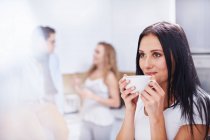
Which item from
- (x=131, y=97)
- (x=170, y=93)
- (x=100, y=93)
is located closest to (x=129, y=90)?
(x=131, y=97)

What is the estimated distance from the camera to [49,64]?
110 centimetres

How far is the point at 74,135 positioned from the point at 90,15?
1.37 feet

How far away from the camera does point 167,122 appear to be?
0.90 m

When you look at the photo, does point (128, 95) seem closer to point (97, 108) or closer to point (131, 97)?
point (131, 97)

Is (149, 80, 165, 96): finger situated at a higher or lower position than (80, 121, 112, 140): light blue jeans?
higher

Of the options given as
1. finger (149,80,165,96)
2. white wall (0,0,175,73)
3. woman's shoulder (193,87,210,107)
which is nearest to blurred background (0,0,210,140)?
white wall (0,0,175,73)

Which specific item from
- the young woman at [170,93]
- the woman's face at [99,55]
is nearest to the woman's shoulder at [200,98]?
the young woman at [170,93]

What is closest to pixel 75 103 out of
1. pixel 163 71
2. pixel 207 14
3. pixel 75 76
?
pixel 75 76

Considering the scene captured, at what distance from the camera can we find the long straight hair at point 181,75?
88 centimetres

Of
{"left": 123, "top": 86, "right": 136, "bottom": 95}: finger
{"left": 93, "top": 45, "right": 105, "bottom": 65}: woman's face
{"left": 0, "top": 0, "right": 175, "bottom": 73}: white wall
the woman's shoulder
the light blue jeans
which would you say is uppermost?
{"left": 0, "top": 0, "right": 175, "bottom": 73}: white wall

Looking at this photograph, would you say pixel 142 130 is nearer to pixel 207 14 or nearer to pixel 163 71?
pixel 163 71

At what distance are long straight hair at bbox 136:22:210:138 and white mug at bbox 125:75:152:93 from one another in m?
0.11

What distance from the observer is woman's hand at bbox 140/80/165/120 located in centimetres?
84

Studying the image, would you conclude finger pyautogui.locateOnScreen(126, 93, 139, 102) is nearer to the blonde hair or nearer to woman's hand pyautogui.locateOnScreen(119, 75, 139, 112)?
woman's hand pyautogui.locateOnScreen(119, 75, 139, 112)
